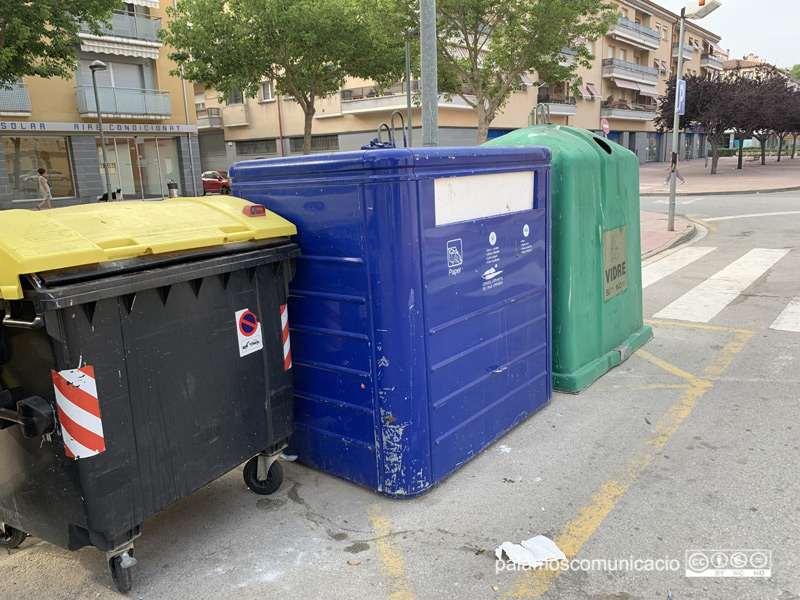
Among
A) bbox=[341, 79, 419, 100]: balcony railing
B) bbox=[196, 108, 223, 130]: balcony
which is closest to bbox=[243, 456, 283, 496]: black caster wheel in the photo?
bbox=[341, 79, 419, 100]: balcony railing

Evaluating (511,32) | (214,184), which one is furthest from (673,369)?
(214,184)

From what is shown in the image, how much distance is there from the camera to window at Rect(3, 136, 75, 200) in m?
23.3

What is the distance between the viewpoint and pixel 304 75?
68.3ft

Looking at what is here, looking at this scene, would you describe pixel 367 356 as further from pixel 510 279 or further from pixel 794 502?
pixel 794 502

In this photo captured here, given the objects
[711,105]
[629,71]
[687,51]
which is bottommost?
[711,105]

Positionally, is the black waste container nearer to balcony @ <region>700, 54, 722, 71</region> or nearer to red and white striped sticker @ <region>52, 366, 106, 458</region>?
red and white striped sticker @ <region>52, 366, 106, 458</region>

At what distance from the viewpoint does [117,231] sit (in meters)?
2.66

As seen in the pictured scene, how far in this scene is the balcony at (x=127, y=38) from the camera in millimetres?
25031

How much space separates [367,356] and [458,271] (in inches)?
28.6

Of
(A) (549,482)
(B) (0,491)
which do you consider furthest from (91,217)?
(A) (549,482)

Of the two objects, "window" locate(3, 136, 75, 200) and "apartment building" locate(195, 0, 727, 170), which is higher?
"apartment building" locate(195, 0, 727, 170)

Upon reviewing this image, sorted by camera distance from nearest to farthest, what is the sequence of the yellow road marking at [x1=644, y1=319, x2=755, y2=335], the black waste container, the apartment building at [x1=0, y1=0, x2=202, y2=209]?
the black waste container → the yellow road marking at [x1=644, y1=319, x2=755, y2=335] → the apartment building at [x1=0, y1=0, x2=202, y2=209]

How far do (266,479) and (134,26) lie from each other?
28039mm

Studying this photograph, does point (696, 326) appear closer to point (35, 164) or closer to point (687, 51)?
point (35, 164)
